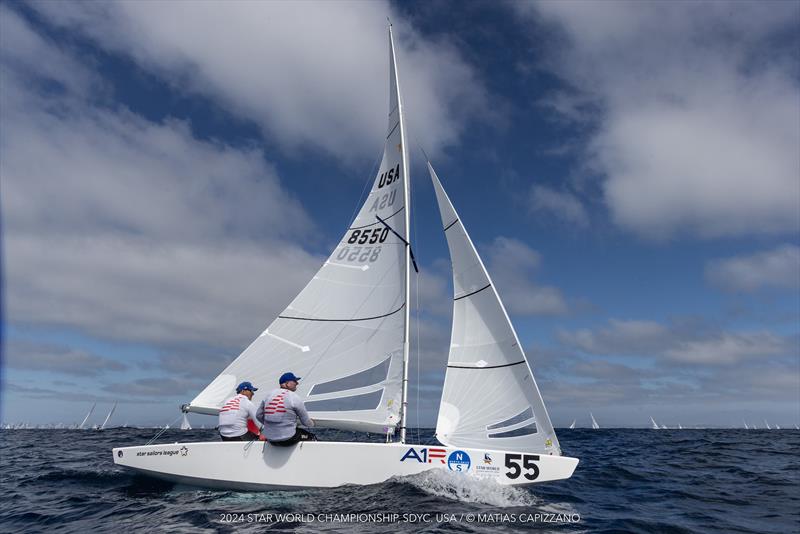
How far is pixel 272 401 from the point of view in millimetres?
9500

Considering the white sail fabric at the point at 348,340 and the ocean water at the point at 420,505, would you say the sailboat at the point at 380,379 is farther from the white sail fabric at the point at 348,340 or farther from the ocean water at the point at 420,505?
the ocean water at the point at 420,505

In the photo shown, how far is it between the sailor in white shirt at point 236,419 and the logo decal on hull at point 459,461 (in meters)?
4.14

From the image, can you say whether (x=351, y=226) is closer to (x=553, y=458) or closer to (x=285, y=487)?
(x=285, y=487)

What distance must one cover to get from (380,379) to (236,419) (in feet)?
10.6

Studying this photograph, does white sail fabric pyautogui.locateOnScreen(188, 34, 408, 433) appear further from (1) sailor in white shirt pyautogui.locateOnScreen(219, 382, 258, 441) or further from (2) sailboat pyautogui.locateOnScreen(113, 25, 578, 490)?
(1) sailor in white shirt pyautogui.locateOnScreen(219, 382, 258, 441)

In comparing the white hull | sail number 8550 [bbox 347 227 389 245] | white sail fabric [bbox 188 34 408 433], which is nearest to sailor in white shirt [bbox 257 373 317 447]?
the white hull

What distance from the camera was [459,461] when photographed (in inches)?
369

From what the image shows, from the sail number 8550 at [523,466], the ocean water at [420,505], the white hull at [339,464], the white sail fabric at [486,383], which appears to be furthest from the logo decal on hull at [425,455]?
the sail number 8550 at [523,466]

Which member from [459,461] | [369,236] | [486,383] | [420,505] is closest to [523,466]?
[459,461]

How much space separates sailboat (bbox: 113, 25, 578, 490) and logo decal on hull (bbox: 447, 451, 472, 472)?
2cm

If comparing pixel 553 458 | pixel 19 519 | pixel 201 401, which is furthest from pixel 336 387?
pixel 19 519

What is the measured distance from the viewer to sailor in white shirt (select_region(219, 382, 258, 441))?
988 centimetres

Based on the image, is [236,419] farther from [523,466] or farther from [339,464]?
[523,466]

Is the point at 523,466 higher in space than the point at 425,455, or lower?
lower
